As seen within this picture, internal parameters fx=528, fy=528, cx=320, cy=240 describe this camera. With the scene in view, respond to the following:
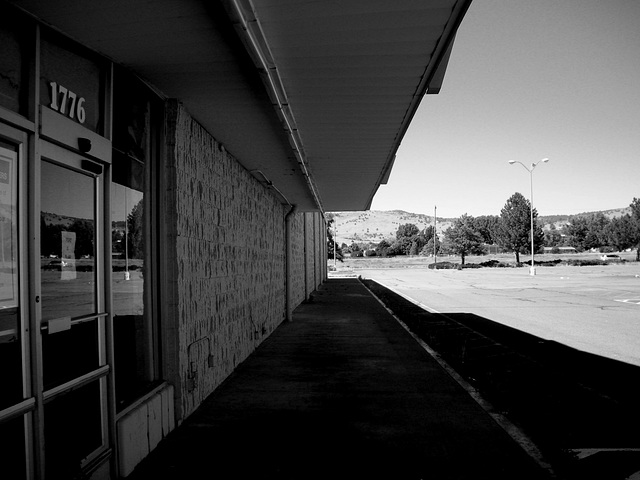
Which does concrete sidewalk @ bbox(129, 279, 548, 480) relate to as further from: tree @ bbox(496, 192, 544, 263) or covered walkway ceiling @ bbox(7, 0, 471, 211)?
tree @ bbox(496, 192, 544, 263)

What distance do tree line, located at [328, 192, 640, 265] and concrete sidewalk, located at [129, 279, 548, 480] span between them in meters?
65.1

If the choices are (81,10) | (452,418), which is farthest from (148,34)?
Result: (452,418)

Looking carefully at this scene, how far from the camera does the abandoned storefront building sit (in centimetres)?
323

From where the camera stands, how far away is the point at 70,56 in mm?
3914

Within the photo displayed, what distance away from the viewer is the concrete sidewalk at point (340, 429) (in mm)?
4371

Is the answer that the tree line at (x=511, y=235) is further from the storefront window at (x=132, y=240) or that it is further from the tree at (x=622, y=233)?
the storefront window at (x=132, y=240)

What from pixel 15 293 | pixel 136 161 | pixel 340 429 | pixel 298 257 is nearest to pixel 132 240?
pixel 136 161

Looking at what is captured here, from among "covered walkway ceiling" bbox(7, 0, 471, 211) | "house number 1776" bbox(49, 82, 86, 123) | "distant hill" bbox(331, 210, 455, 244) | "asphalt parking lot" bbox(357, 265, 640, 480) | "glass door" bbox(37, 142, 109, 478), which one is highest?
"distant hill" bbox(331, 210, 455, 244)

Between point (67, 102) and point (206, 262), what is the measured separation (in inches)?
121

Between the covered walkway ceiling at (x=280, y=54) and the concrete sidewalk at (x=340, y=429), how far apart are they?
3.31 meters

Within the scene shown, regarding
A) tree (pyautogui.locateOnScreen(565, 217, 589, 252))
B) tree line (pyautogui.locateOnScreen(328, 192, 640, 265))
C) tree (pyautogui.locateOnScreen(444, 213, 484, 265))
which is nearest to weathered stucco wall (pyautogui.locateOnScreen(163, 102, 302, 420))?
tree line (pyautogui.locateOnScreen(328, 192, 640, 265))

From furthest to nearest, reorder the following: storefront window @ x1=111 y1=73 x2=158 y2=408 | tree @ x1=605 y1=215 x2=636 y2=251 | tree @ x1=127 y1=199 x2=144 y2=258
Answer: tree @ x1=605 y1=215 x2=636 y2=251
tree @ x1=127 y1=199 x2=144 y2=258
storefront window @ x1=111 y1=73 x2=158 y2=408

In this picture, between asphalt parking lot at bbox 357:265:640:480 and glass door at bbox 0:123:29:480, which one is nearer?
glass door at bbox 0:123:29:480

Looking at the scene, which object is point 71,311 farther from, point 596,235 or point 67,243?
point 596,235
